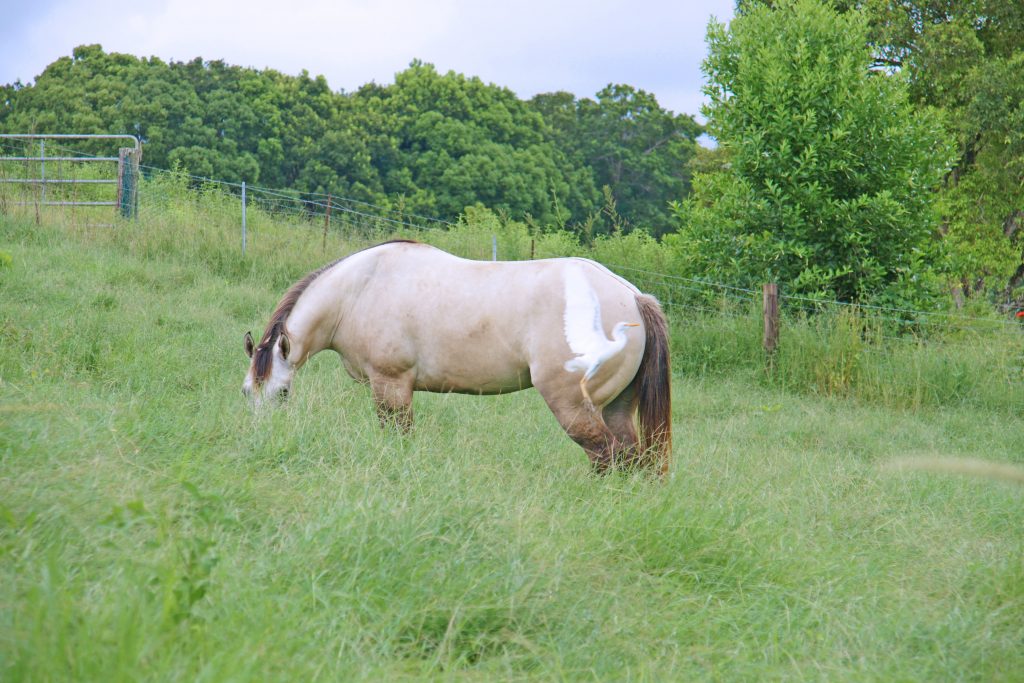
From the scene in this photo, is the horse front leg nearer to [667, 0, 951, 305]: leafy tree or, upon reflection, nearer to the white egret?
the white egret

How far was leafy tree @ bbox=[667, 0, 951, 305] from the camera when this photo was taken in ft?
31.5

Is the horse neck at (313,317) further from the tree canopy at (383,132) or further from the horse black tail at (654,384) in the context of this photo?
the tree canopy at (383,132)

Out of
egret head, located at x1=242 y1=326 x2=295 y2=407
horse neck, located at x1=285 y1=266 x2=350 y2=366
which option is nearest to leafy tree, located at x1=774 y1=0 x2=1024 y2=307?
horse neck, located at x1=285 y1=266 x2=350 y2=366

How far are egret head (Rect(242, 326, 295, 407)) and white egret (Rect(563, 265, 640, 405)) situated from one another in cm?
168

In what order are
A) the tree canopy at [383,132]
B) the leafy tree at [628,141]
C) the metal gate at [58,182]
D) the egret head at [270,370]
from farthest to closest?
the leafy tree at [628,141]
the tree canopy at [383,132]
the metal gate at [58,182]
the egret head at [270,370]

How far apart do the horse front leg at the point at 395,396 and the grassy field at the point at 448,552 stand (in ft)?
0.47

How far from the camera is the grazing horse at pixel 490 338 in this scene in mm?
4453

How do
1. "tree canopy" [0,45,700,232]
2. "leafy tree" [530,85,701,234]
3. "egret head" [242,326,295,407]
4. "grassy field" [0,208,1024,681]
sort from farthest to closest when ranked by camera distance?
"leafy tree" [530,85,701,234] < "tree canopy" [0,45,700,232] < "egret head" [242,326,295,407] < "grassy field" [0,208,1024,681]

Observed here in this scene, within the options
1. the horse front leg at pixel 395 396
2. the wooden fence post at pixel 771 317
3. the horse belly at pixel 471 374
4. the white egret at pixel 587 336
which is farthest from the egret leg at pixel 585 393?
the wooden fence post at pixel 771 317

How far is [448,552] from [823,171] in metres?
8.23

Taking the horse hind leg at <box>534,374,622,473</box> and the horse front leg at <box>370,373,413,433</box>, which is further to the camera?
the horse front leg at <box>370,373,413,433</box>

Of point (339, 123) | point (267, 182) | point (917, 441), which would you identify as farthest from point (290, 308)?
point (339, 123)

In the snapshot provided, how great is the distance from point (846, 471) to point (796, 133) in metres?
5.85

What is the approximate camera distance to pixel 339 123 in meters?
31.0
